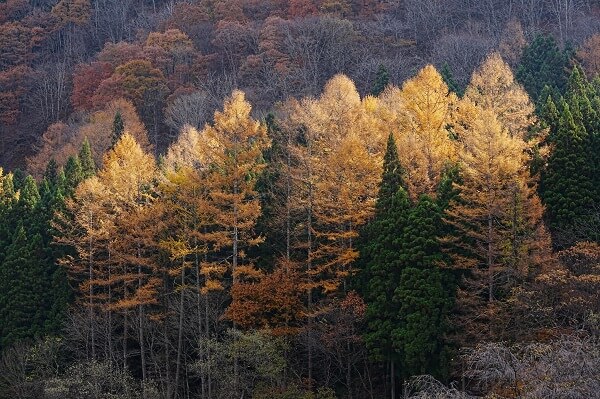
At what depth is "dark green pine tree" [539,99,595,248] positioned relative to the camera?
91.2 feet

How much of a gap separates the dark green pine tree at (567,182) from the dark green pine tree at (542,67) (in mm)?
16675

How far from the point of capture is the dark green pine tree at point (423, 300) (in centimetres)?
2569

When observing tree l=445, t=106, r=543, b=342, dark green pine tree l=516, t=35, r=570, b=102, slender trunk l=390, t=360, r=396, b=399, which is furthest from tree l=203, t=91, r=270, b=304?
dark green pine tree l=516, t=35, r=570, b=102

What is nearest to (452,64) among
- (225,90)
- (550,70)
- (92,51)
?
(550,70)

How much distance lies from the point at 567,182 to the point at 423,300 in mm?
7679

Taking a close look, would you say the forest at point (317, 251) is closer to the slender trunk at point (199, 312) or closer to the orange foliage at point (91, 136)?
the slender trunk at point (199, 312)

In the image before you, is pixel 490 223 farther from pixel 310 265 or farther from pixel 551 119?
pixel 551 119

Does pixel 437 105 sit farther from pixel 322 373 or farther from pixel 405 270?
pixel 322 373

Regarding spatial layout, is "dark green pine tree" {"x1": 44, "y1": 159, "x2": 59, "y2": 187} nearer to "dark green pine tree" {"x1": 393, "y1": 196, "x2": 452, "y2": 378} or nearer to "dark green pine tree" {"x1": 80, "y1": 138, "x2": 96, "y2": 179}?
"dark green pine tree" {"x1": 80, "y1": 138, "x2": 96, "y2": 179}

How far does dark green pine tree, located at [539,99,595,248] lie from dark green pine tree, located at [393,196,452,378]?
4647 millimetres

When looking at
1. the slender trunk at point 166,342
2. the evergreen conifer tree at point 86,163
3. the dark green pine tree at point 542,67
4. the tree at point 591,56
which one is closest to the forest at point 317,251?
the slender trunk at point 166,342

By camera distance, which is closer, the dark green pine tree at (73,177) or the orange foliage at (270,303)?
the orange foliage at (270,303)

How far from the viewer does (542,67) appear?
47781mm

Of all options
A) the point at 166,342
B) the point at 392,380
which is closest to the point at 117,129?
the point at 166,342
